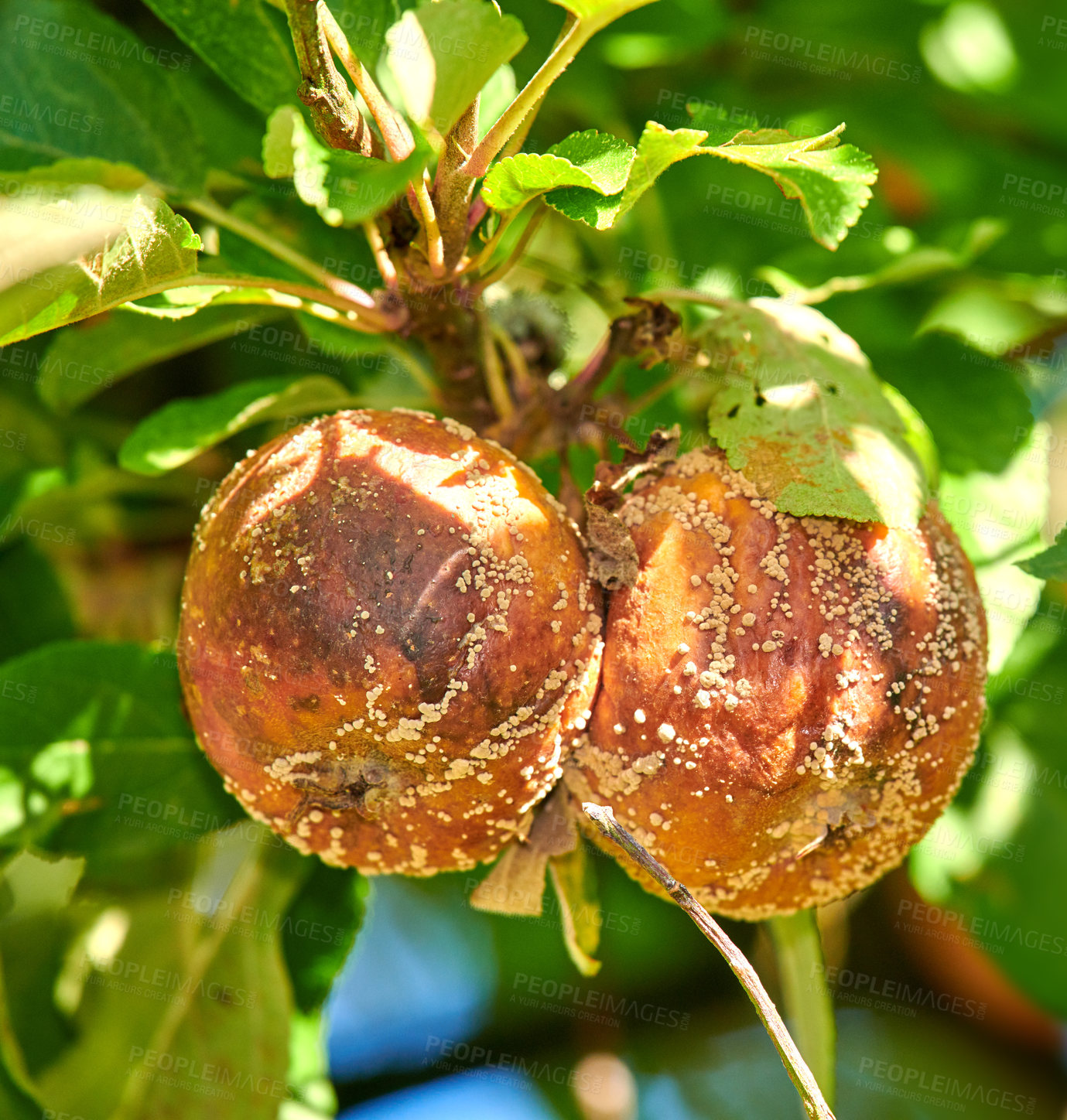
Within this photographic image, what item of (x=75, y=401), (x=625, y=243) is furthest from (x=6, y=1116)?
(x=625, y=243)

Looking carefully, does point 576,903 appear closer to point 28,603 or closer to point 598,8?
point 598,8

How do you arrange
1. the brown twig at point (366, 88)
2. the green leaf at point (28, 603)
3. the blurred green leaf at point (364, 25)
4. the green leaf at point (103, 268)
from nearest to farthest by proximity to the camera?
1. the green leaf at point (103, 268)
2. the brown twig at point (366, 88)
3. the blurred green leaf at point (364, 25)
4. the green leaf at point (28, 603)

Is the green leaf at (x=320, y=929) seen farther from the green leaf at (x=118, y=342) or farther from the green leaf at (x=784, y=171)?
the green leaf at (x=784, y=171)

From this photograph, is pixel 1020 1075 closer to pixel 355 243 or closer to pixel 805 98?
pixel 805 98

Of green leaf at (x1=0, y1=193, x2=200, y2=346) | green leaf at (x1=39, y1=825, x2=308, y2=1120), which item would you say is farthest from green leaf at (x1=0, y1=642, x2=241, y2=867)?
green leaf at (x1=0, y1=193, x2=200, y2=346)

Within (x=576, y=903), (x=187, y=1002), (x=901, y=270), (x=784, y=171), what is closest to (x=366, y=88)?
(x=784, y=171)

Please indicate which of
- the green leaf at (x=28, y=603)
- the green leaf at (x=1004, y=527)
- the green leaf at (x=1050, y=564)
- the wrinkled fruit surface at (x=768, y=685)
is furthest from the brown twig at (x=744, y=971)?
the green leaf at (x=28, y=603)

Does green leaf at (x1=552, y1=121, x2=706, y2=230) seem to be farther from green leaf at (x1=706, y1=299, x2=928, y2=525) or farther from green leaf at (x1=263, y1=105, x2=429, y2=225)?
green leaf at (x1=706, y1=299, x2=928, y2=525)
